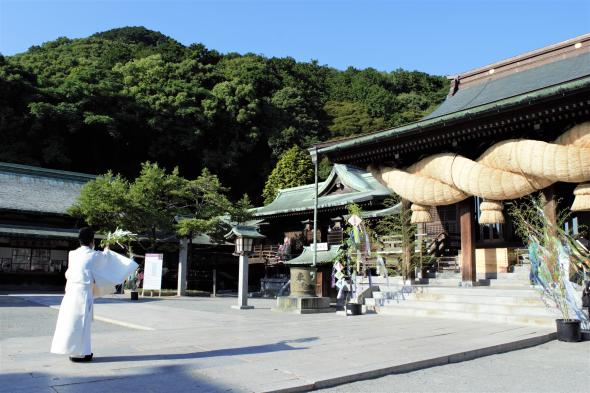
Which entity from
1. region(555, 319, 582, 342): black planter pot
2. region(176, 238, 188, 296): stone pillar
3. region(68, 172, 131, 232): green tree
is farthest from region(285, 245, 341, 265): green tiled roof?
region(555, 319, 582, 342): black planter pot

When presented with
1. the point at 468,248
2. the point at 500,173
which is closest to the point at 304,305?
the point at 468,248

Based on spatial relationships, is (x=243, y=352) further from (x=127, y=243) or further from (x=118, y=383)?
(x=127, y=243)

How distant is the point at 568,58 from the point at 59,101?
130ft

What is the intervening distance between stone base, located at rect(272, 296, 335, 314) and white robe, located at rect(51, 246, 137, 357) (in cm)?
744

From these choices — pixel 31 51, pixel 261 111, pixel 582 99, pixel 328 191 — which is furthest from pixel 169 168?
pixel 582 99

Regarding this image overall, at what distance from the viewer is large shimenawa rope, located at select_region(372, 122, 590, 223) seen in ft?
33.6

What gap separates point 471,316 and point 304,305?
4.54 metres

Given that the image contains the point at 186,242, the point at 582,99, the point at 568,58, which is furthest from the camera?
the point at 186,242

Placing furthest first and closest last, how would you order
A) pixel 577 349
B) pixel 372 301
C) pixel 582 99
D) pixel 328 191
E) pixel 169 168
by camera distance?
pixel 169 168 < pixel 328 191 < pixel 372 301 < pixel 582 99 < pixel 577 349

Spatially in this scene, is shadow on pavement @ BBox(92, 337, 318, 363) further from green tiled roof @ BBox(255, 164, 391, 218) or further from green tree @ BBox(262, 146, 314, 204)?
green tree @ BBox(262, 146, 314, 204)

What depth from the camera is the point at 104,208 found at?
20984 mm

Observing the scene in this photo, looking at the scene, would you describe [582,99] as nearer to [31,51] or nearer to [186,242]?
[186,242]

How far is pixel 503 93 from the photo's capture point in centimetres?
1389

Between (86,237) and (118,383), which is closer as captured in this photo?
(118,383)
